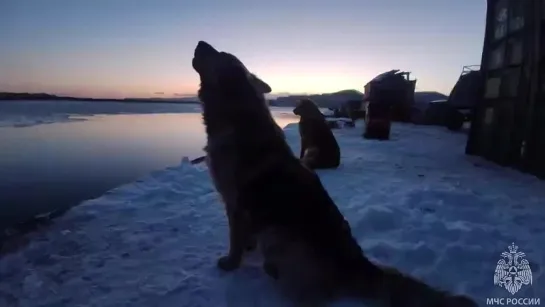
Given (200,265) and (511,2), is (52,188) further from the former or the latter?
(511,2)

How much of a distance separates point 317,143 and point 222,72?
554cm

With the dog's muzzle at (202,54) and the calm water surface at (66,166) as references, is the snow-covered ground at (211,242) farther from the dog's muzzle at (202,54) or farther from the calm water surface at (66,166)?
the dog's muzzle at (202,54)

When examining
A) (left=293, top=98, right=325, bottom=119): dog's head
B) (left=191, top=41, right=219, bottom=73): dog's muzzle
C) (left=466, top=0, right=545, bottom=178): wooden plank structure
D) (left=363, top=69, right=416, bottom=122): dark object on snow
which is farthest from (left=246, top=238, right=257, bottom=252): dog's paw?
(left=363, top=69, right=416, bottom=122): dark object on snow

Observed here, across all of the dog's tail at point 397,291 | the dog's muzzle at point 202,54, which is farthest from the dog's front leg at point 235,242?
the dog's muzzle at point 202,54

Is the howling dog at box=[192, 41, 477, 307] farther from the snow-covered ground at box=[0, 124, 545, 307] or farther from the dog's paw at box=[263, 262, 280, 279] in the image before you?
the snow-covered ground at box=[0, 124, 545, 307]

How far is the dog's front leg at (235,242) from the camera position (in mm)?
3561

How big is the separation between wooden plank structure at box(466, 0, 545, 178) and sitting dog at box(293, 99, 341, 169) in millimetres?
4147

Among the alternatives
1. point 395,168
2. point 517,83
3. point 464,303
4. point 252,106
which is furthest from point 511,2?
point 464,303

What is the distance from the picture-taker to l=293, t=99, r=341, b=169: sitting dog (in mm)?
8766

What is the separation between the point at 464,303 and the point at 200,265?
234 centimetres

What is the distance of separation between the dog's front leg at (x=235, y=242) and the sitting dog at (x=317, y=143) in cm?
513

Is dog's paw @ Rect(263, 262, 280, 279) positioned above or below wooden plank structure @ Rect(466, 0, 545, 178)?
below

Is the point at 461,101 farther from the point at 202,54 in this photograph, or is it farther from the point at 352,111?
the point at 202,54

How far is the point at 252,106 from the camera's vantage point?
3.71 metres
